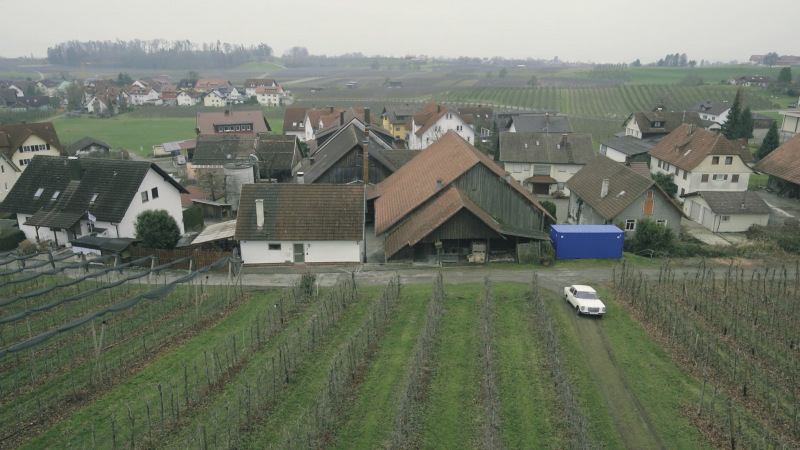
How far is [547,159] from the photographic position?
5097 centimetres

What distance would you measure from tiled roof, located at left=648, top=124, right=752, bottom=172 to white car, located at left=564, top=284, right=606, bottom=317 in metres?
24.9

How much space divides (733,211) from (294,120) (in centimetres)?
6312

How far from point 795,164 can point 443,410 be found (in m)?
45.2

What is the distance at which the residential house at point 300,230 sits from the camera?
30266 mm

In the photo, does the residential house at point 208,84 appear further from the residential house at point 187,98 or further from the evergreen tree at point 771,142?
the evergreen tree at point 771,142

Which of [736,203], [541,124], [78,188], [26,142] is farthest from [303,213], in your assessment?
[26,142]

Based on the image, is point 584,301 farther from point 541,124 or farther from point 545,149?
point 541,124

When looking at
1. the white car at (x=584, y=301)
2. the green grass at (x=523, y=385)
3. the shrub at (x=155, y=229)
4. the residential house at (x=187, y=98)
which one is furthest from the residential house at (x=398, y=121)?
the residential house at (x=187, y=98)

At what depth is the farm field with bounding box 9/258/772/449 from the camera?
14.8 meters

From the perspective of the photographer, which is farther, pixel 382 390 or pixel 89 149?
pixel 89 149

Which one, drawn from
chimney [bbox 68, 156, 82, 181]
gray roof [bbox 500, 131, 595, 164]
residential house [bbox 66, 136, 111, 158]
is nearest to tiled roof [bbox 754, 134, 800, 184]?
gray roof [bbox 500, 131, 595, 164]

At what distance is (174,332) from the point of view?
70.4 ft

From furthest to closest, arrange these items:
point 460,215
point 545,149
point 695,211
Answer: point 545,149 → point 695,211 → point 460,215

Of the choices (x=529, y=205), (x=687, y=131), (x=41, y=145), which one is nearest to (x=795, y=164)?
(x=687, y=131)
